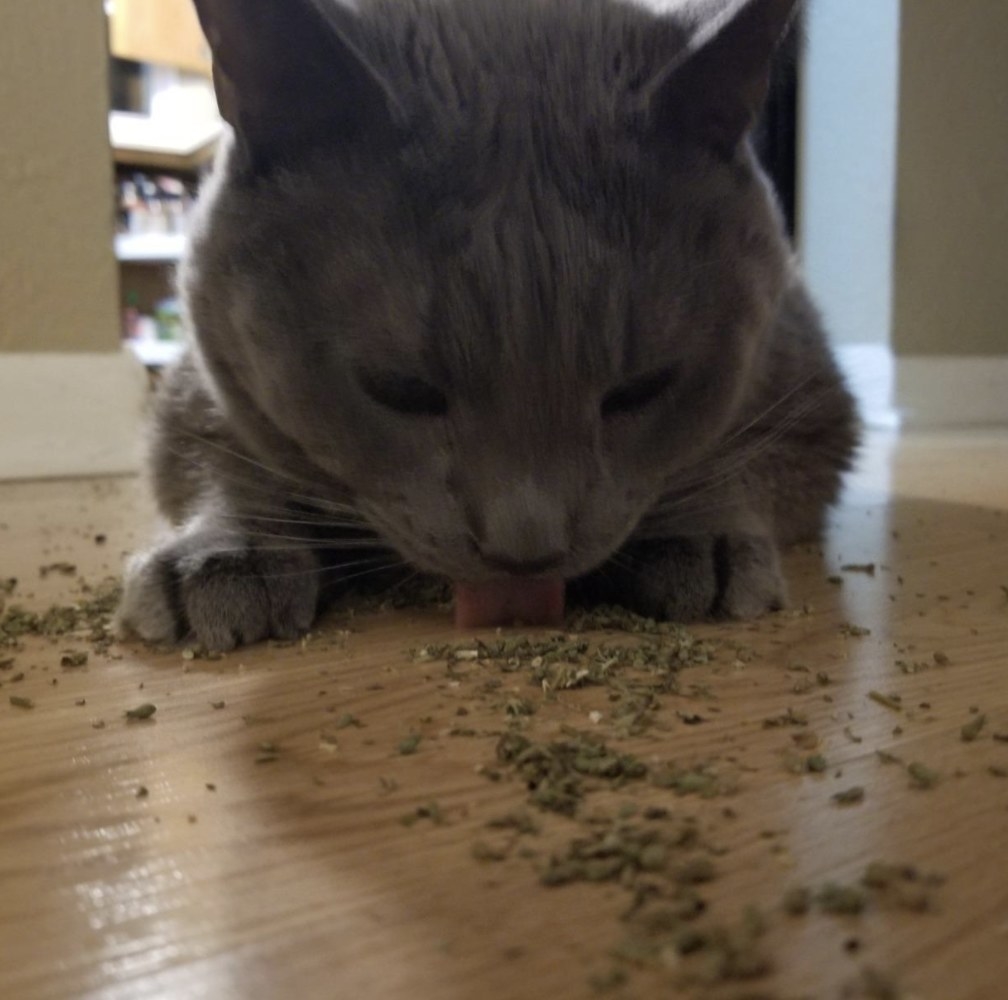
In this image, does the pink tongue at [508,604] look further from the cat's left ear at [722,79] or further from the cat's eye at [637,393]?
the cat's left ear at [722,79]

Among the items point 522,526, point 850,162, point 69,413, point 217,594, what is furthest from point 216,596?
point 850,162

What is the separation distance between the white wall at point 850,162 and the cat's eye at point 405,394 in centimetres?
316

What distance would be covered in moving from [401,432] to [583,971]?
574 millimetres

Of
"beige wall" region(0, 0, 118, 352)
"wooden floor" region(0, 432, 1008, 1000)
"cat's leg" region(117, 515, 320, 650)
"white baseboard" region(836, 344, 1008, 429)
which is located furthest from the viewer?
"white baseboard" region(836, 344, 1008, 429)

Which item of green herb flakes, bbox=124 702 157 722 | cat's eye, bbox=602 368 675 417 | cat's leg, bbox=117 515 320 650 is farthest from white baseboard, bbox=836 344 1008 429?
green herb flakes, bbox=124 702 157 722

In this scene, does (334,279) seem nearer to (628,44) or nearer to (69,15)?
(628,44)

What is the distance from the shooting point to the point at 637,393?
102 centimetres

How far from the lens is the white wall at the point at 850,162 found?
150 inches

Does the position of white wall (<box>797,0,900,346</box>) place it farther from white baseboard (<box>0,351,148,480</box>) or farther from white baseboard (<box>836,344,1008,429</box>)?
white baseboard (<box>0,351,148,480</box>)

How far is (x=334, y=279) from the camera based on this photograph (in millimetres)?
968

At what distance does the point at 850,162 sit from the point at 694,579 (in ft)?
10.8

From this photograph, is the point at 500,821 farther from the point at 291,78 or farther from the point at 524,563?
the point at 291,78

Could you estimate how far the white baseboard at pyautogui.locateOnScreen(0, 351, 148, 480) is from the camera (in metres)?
2.62

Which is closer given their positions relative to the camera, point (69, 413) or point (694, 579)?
point (694, 579)
